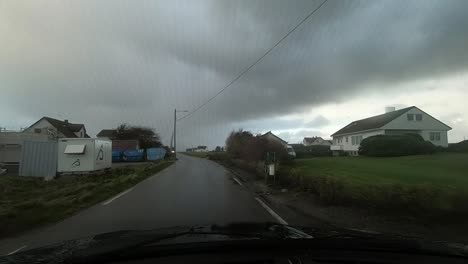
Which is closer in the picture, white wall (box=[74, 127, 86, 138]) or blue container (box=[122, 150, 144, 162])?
blue container (box=[122, 150, 144, 162])

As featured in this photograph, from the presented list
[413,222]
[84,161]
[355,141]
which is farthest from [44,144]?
[355,141]

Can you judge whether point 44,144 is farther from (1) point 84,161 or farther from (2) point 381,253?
(2) point 381,253

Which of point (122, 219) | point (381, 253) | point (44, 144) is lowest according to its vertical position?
point (122, 219)

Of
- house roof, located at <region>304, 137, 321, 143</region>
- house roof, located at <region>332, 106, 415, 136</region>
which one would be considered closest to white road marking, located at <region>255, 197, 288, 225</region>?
house roof, located at <region>332, 106, 415, 136</region>

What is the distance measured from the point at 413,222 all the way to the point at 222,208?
5.12 m

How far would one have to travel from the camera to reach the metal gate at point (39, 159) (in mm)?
30281

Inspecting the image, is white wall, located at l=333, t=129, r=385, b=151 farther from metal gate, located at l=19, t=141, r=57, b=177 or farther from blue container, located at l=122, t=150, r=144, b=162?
metal gate, located at l=19, t=141, r=57, b=177

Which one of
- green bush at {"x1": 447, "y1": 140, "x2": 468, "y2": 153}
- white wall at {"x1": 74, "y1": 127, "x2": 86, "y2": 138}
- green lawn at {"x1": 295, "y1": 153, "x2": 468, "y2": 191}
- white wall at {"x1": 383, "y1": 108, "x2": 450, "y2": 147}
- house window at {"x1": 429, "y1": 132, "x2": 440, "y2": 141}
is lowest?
green lawn at {"x1": 295, "y1": 153, "x2": 468, "y2": 191}

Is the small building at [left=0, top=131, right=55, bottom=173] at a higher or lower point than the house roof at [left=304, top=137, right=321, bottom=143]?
lower

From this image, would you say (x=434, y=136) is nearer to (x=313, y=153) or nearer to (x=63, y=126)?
(x=313, y=153)

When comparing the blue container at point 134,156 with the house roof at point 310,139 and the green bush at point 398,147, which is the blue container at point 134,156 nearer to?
the green bush at point 398,147

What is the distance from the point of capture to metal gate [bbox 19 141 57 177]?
3028 centimetres

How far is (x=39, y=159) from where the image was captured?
30609 mm

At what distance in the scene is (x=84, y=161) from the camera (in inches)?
1182
